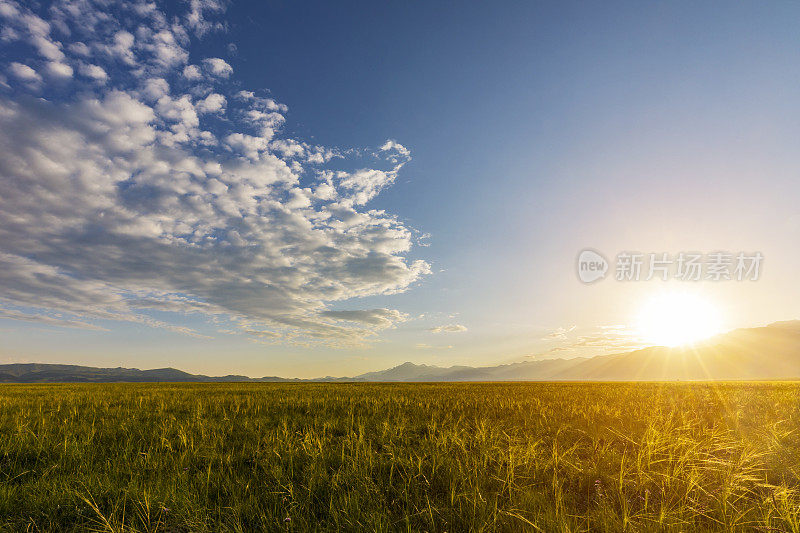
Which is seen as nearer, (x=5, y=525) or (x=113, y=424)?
(x=5, y=525)

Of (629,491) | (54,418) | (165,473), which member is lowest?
(54,418)

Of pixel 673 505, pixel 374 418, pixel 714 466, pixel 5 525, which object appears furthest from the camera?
pixel 374 418

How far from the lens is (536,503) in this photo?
10.9 ft

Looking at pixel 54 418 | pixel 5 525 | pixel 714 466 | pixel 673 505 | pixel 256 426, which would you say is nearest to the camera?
pixel 5 525

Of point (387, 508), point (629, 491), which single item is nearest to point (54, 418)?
point (387, 508)

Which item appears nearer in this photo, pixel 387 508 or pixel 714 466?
pixel 387 508

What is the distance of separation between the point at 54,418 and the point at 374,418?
7.68 m

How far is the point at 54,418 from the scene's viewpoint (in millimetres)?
8594

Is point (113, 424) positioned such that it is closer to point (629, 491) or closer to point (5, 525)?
point (5, 525)

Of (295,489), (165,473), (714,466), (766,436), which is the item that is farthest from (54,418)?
(766,436)

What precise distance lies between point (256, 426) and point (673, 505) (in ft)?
22.0

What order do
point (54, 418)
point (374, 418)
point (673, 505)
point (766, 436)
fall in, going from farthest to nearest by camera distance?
point (54, 418) → point (374, 418) → point (766, 436) → point (673, 505)

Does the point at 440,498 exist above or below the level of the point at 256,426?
above

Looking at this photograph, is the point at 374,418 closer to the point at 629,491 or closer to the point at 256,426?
the point at 256,426
